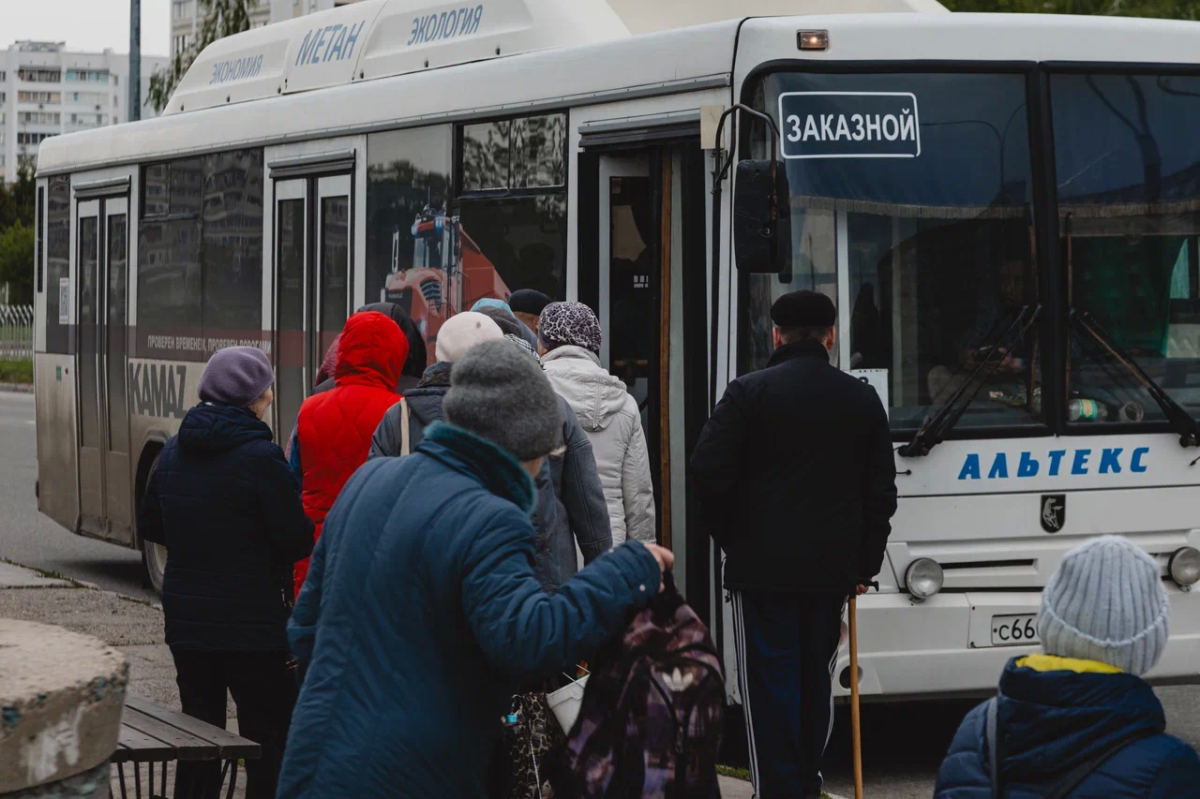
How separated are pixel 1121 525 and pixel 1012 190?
131 cm

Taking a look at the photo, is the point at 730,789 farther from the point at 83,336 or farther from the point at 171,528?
the point at 83,336

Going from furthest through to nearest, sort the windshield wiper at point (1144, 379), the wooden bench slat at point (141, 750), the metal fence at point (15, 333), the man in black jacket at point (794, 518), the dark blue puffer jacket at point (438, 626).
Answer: the metal fence at point (15, 333) < the windshield wiper at point (1144, 379) < the man in black jacket at point (794, 518) < the wooden bench slat at point (141, 750) < the dark blue puffer jacket at point (438, 626)

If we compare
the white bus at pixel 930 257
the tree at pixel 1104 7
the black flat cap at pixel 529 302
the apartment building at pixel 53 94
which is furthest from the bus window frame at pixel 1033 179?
the apartment building at pixel 53 94

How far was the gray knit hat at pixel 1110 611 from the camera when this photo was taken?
284 cm

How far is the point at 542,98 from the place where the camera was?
26.8 ft

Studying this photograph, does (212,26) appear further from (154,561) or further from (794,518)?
(794,518)

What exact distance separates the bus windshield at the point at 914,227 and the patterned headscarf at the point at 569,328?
59 cm

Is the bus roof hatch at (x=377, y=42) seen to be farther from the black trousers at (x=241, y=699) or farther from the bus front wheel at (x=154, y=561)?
the black trousers at (x=241, y=699)

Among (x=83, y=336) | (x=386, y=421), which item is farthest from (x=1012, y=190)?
(x=83, y=336)

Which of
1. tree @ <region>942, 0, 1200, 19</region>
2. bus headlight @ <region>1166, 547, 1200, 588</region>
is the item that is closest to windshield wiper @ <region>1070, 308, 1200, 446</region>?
bus headlight @ <region>1166, 547, 1200, 588</region>

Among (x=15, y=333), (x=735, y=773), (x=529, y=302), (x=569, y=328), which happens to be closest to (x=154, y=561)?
(x=529, y=302)

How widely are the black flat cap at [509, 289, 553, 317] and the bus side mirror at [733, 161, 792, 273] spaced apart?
150 centimetres

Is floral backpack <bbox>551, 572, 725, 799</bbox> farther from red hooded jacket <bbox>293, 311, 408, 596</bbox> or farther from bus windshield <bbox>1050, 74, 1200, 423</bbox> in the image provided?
bus windshield <bbox>1050, 74, 1200, 423</bbox>

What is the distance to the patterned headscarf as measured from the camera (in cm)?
665
